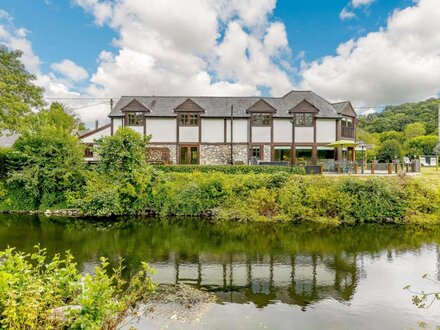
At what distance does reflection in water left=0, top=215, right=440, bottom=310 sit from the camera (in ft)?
26.1

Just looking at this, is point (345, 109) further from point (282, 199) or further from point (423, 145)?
point (423, 145)

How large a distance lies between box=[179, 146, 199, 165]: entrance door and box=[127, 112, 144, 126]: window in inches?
165

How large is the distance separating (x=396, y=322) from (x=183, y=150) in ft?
70.1

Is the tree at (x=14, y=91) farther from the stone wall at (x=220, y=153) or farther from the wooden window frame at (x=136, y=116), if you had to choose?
the stone wall at (x=220, y=153)

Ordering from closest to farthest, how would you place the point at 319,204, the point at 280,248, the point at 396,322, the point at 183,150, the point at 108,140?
the point at 396,322 → the point at 280,248 → the point at 319,204 → the point at 108,140 → the point at 183,150

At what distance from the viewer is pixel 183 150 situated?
25.9m

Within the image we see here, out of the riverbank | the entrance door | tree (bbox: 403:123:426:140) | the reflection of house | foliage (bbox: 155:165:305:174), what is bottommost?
the reflection of house

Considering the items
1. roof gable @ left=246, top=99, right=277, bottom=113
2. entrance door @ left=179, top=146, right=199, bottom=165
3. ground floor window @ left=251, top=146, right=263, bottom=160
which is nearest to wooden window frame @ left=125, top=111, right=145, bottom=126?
entrance door @ left=179, top=146, right=199, bottom=165

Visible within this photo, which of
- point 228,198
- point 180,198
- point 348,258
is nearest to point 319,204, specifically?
point 228,198

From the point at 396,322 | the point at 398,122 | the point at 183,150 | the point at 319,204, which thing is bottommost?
the point at 396,322

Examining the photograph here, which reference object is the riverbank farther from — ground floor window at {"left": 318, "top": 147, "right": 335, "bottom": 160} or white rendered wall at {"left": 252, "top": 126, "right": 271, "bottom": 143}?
ground floor window at {"left": 318, "top": 147, "right": 335, "bottom": 160}

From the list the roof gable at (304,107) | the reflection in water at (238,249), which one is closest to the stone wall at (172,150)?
the reflection in water at (238,249)

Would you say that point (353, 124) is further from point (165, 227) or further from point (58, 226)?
point (58, 226)

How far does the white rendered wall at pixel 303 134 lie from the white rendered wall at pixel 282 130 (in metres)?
0.60
